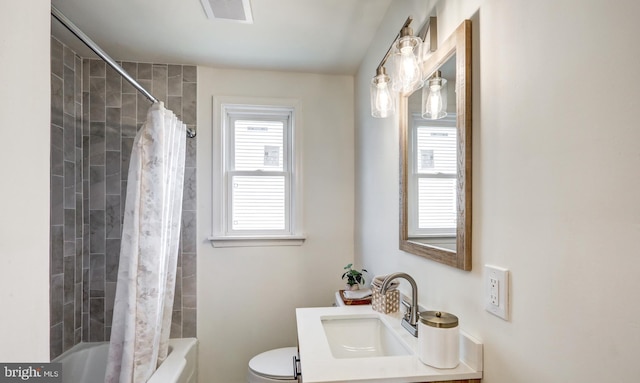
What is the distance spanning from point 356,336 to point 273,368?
0.70m

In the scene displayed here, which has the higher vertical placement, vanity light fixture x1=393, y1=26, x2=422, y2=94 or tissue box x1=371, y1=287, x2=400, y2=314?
vanity light fixture x1=393, y1=26, x2=422, y2=94

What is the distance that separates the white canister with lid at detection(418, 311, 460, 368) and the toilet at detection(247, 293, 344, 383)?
80cm

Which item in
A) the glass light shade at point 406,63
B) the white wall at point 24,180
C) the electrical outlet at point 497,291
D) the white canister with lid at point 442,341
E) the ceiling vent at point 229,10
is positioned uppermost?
the ceiling vent at point 229,10

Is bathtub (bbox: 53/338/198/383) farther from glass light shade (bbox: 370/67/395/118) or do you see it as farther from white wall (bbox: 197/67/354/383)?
glass light shade (bbox: 370/67/395/118)

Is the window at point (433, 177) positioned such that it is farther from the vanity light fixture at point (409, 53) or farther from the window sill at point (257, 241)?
the window sill at point (257, 241)

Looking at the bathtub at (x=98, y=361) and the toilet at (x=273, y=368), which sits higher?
the toilet at (x=273, y=368)

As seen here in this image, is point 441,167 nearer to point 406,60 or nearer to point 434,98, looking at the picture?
point 434,98

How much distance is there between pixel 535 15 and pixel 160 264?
1.83m

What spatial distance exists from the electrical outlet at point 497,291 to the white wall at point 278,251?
5.44ft

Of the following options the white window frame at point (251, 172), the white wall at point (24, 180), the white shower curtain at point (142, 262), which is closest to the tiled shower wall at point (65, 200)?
the white shower curtain at point (142, 262)

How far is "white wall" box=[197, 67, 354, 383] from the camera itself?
2.37m

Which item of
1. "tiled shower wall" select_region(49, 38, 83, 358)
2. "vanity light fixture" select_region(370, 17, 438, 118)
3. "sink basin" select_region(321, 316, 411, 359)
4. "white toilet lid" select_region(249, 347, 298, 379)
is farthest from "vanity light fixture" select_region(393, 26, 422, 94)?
"tiled shower wall" select_region(49, 38, 83, 358)

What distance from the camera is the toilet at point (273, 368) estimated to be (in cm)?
179

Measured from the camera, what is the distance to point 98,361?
7.02 ft
